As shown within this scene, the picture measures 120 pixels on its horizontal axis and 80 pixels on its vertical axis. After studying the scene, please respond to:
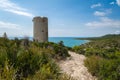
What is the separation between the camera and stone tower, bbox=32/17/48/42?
1560cm

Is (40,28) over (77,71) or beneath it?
over

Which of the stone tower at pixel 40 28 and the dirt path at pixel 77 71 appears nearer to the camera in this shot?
the dirt path at pixel 77 71

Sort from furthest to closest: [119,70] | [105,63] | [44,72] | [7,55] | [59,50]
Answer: [59,50], [105,63], [119,70], [7,55], [44,72]

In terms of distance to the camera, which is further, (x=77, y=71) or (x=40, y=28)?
(x=40, y=28)

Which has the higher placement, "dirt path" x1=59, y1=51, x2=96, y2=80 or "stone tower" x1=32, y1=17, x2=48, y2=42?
"stone tower" x1=32, y1=17, x2=48, y2=42

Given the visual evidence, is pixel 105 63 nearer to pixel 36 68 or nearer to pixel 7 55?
pixel 36 68

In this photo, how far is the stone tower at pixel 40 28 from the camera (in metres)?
15.6

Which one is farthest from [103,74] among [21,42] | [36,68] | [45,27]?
[45,27]

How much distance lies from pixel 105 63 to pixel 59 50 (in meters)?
3.80

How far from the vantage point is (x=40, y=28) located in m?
15.6

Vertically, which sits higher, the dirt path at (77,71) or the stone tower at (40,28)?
the stone tower at (40,28)

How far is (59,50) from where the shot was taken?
11.2 metres

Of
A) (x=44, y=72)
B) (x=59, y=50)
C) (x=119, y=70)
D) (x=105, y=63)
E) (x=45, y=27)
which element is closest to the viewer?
(x=44, y=72)

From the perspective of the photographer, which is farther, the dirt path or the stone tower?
the stone tower
